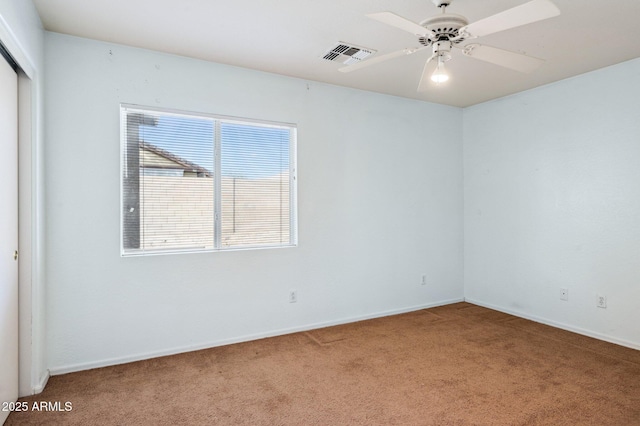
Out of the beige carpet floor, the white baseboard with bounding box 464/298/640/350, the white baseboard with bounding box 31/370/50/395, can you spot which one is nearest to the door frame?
the white baseboard with bounding box 31/370/50/395

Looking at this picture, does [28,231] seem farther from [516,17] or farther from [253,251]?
[516,17]

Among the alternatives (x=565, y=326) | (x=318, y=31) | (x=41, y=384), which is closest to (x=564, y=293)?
(x=565, y=326)

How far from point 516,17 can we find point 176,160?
105 inches

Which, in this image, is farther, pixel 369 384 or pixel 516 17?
pixel 369 384

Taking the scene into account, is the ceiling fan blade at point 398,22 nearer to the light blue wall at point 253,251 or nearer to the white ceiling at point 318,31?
the white ceiling at point 318,31

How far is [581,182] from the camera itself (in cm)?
365

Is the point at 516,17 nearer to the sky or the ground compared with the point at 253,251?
nearer to the sky

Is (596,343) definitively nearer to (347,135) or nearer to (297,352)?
(297,352)

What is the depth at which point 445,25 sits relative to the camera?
1.98 metres

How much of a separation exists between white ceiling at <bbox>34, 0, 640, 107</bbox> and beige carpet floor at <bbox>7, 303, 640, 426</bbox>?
255 cm

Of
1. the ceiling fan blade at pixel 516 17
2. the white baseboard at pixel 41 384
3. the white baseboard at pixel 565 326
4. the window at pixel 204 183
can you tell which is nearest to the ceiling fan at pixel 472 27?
the ceiling fan blade at pixel 516 17

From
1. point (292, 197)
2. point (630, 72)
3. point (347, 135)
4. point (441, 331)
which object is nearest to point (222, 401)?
point (292, 197)

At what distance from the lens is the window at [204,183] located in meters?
3.04

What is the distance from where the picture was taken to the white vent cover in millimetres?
2926
